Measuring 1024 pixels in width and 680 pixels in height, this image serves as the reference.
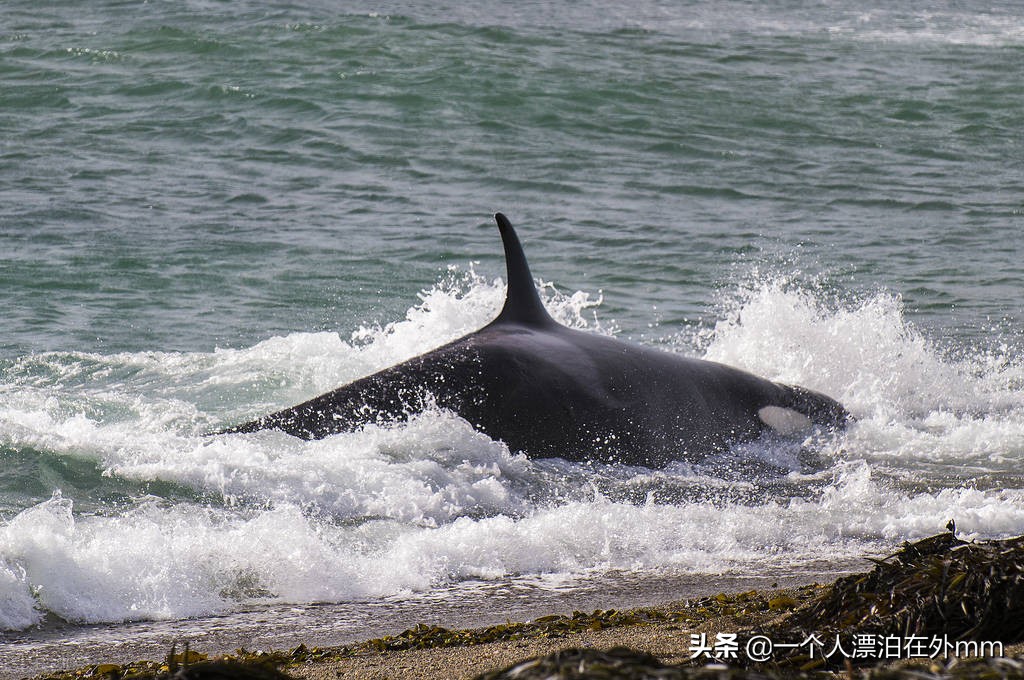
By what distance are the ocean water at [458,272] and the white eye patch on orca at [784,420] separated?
1.04 ft

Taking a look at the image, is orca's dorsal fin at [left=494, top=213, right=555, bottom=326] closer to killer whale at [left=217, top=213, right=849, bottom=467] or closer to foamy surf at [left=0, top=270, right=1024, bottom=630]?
killer whale at [left=217, top=213, right=849, bottom=467]

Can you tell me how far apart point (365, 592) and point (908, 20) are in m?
27.9

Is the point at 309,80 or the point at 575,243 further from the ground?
the point at 309,80

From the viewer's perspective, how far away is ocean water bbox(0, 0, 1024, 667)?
6.61m

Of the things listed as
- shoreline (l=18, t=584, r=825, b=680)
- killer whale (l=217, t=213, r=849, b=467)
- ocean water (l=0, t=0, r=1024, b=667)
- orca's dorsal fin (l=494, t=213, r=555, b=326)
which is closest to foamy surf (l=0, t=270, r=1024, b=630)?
ocean water (l=0, t=0, r=1024, b=667)

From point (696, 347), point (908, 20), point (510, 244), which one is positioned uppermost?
point (908, 20)

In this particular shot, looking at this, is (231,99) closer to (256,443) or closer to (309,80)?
(309,80)

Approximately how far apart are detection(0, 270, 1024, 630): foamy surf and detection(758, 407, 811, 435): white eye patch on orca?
7.9 inches

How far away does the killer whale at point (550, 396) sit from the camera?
7582 mm

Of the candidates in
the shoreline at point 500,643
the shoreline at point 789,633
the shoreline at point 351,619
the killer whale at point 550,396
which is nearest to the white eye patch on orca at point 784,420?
the killer whale at point 550,396

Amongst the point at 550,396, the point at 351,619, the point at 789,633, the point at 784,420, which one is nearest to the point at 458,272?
the point at 784,420

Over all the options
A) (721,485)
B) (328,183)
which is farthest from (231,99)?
(721,485)

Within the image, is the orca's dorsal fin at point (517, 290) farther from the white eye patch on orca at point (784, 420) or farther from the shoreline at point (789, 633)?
the shoreline at point (789, 633)

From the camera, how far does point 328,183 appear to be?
16.8 metres
